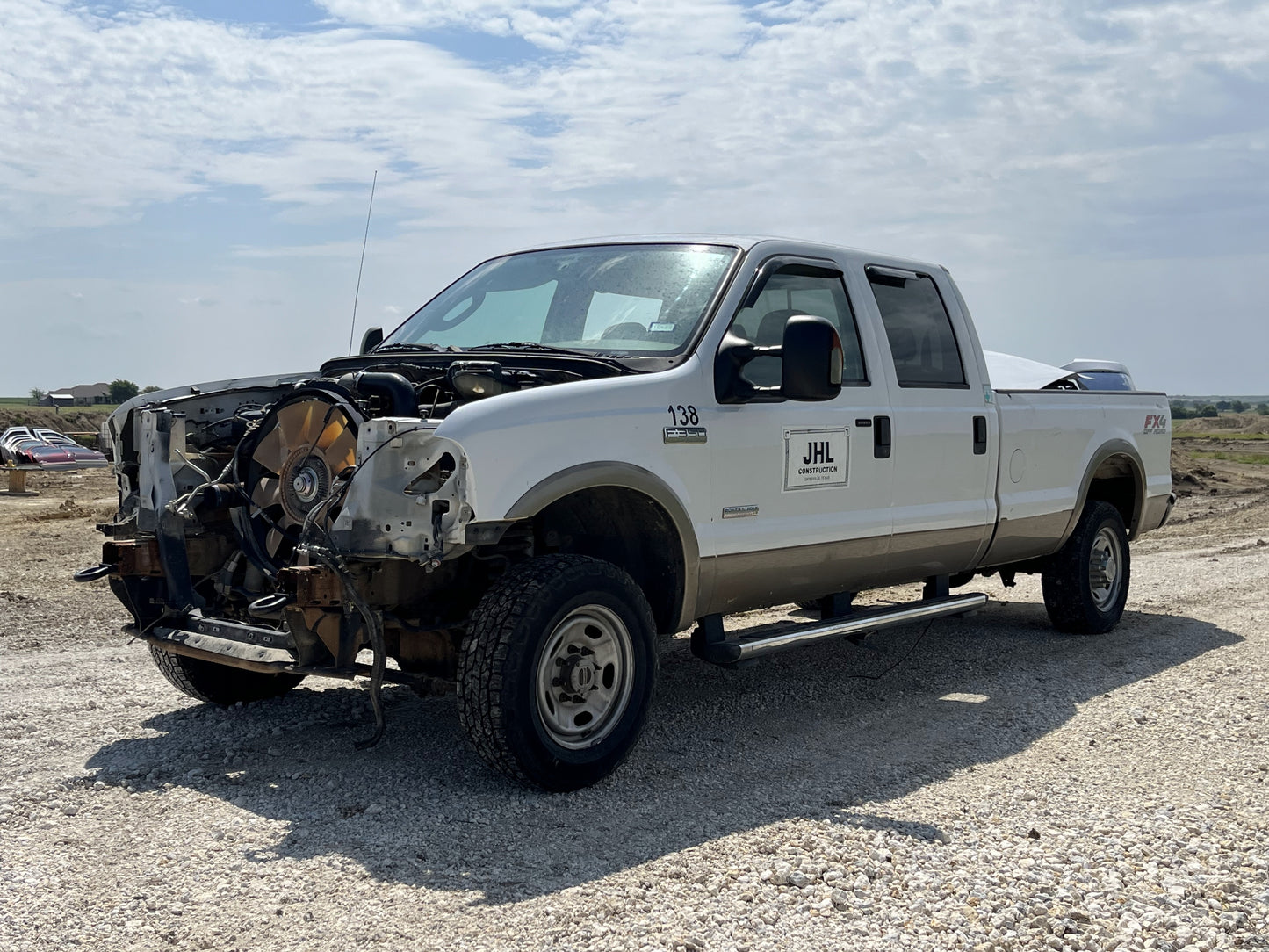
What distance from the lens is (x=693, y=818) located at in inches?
177

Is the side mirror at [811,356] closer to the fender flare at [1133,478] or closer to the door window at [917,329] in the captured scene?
the door window at [917,329]

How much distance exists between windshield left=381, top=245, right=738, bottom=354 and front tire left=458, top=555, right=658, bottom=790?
46.0 inches

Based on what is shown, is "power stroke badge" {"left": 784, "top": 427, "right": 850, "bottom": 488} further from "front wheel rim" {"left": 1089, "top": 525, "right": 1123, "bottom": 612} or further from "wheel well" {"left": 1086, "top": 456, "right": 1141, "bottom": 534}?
"wheel well" {"left": 1086, "top": 456, "right": 1141, "bottom": 534}

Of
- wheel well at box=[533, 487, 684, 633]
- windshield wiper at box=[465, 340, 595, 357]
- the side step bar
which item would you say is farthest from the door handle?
windshield wiper at box=[465, 340, 595, 357]

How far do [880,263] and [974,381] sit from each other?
0.90m

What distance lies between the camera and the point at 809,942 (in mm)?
3471

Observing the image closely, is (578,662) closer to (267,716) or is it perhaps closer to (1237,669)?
(267,716)

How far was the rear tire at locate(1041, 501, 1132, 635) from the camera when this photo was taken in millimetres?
8086

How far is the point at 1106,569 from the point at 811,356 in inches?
171

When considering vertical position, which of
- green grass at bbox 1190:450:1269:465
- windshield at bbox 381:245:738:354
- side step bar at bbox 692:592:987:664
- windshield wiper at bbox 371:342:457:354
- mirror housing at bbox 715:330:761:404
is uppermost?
windshield at bbox 381:245:738:354

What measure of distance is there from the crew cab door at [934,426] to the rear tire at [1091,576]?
134 cm

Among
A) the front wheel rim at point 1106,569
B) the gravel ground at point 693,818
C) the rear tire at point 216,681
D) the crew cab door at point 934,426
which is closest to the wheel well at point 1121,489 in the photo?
the front wheel rim at point 1106,569

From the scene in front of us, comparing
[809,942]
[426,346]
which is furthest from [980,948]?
[426,346]

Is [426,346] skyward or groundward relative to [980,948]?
skyward
